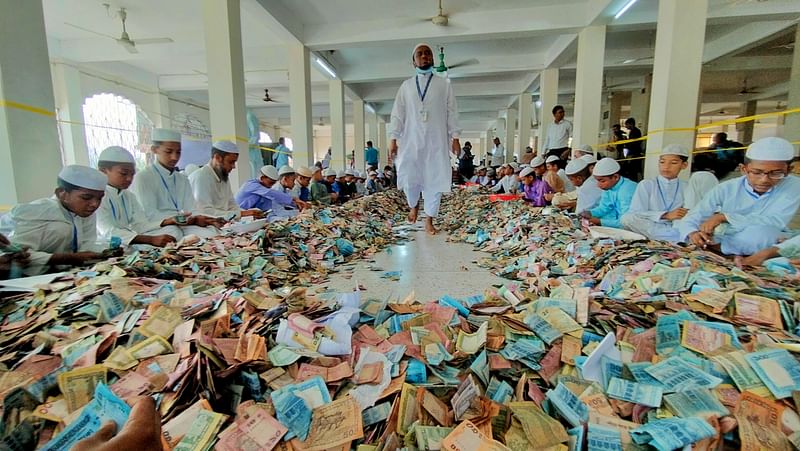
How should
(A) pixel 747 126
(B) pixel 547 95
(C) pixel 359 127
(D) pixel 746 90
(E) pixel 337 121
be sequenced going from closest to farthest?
(B) pixel 547 95, (E) pixel 337 121, (D) pixel 746 90, (A) pixel 747 126, (C) pixel 359 127

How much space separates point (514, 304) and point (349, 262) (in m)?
1.55

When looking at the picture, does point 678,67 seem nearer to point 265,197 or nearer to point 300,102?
point 265,197

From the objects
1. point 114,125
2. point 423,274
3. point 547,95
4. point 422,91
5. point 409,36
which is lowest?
point 423,274

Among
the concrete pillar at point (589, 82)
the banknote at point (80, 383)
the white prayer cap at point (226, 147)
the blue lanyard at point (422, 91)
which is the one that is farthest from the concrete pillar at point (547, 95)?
the banknote at point (80, 383)

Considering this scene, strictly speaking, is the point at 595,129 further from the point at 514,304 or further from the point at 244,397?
the point at 244,397

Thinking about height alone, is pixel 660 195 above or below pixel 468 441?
above

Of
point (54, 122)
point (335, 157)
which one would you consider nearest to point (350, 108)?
point (335, 157)

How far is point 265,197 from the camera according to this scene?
15.0 ft

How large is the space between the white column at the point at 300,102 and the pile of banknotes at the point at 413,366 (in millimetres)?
6412

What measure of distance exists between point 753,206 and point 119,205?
4390 mm

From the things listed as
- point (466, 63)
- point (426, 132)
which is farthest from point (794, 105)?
point (426, 132)

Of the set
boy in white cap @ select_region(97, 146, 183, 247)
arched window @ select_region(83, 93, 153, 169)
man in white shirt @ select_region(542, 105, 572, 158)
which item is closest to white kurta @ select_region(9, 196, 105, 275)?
boy in white cap @ select_region(97, 146, 183, 247)

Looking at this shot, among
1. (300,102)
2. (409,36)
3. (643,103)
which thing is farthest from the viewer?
(643,103)

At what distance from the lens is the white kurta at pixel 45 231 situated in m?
2.11
